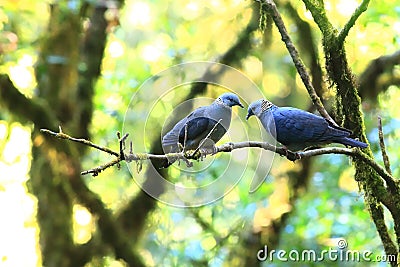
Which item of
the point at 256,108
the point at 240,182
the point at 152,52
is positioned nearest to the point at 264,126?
the point at 256,108

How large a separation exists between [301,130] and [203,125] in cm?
24

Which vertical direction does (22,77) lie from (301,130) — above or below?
above

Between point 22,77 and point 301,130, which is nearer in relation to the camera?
point 301,130

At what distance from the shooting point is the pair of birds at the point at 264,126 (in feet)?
4.08

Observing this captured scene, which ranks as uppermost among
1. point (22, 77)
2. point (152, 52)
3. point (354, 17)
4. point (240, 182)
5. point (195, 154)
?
point (152, 52)

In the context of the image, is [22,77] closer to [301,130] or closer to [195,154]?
[301,130]

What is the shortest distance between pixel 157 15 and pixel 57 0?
4.06ft

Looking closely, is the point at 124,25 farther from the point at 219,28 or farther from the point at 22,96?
the point at 22,96

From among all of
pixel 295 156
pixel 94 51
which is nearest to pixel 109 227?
pixel 94 51

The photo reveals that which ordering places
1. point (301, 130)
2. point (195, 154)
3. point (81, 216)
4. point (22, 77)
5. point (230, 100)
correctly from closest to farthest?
point (195, 154)
point (230, 100)
point (301, 130)
point (81, 216)
point (22, 77)

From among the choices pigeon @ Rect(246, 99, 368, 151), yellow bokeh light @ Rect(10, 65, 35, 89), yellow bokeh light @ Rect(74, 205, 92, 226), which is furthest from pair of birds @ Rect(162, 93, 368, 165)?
yellow bokeh light @ Rect(10, 65, 35, 89)

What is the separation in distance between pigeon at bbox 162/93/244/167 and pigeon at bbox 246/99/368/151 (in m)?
0.13

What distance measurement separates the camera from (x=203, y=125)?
4.20 feet

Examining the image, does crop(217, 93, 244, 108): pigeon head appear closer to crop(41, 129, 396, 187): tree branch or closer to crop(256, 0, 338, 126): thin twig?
crop(41, 129, 396, 187): tree branch
